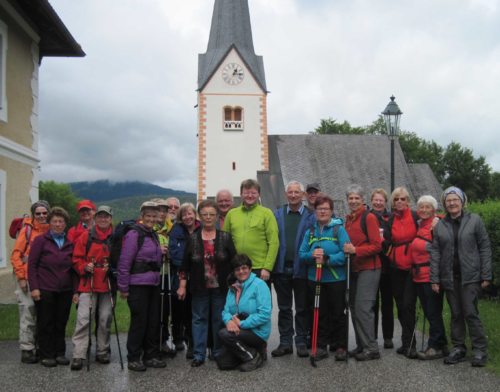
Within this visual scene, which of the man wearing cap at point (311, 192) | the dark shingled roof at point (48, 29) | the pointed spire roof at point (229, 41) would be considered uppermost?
the pointed spire roof at point (229, 41)

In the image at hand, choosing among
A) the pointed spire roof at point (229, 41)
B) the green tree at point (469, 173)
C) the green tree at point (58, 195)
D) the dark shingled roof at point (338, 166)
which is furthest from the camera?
the green tree at point (58, 195)

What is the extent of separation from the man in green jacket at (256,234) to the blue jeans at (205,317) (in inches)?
22.5

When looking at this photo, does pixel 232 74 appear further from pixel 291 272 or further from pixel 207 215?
pixel 207 215

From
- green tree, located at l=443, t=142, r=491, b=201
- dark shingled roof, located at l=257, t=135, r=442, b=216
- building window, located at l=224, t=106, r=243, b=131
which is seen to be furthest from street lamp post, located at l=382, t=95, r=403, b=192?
green tree, located at l=443, t=142, r=491, b=201

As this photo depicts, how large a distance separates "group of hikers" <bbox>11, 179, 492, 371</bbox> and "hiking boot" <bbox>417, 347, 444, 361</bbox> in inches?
0.5

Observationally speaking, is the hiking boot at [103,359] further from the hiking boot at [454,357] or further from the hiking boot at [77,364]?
the hiking boot at [454,357]

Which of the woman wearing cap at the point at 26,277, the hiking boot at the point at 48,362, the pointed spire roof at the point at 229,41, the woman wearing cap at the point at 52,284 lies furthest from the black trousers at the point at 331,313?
the pointed spire roof at the point at 229,41

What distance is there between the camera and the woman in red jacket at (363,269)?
6.55 metres

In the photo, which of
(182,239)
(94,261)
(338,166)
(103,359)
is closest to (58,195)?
(338,166)

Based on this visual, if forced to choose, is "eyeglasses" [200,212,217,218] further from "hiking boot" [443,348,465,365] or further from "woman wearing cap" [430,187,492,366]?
"hiking boot" [443,348,465,365]

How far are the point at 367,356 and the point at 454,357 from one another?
3.16 feet

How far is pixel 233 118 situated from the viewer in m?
34.9

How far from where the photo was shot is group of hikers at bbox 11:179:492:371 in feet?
20.7

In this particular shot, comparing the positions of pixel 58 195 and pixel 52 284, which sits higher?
pixel 58 195
